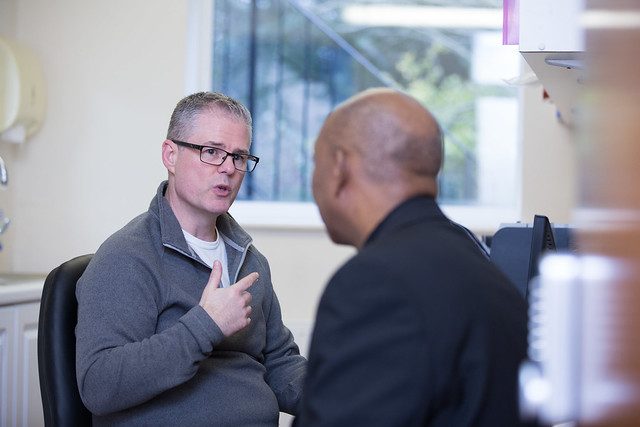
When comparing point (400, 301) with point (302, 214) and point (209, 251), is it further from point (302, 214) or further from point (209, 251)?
point (302, 214)

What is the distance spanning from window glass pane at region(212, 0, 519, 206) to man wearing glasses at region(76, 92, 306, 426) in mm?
1656

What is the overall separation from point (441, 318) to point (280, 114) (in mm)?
2685

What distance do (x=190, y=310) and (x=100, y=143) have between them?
1.95m

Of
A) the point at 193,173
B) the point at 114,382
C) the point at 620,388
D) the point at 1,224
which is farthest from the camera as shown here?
the point at 1,224

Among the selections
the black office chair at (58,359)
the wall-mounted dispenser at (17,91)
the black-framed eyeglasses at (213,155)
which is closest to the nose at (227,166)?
the black-framed eyeglasses at (213,155)

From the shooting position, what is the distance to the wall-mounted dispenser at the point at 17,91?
9.82 feet

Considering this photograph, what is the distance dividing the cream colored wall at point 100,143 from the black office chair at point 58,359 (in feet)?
5.48

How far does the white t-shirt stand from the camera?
1670mm

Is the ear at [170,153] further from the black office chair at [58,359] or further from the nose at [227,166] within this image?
the black office chair at [58,359]

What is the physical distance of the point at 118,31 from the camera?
318cm

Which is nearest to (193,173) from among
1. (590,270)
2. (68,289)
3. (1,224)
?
(68,289)

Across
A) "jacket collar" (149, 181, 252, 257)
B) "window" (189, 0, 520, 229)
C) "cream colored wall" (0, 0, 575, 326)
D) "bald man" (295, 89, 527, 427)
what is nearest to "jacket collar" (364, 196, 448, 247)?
"bald man" (295, 89, 527, 427)

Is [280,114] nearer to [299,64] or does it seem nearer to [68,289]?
[299,64]

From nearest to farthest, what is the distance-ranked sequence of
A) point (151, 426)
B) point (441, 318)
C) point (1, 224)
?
point (441, 318) < point (151, 426) < point (1, 224)
